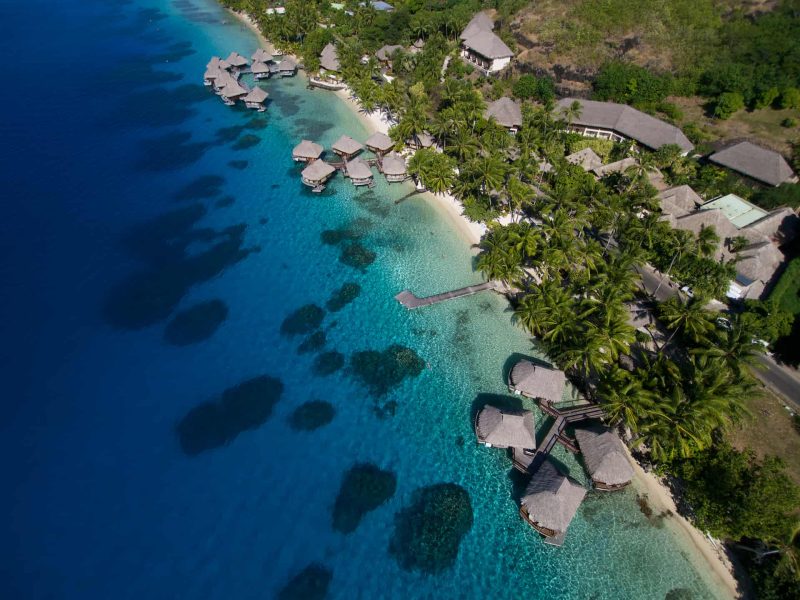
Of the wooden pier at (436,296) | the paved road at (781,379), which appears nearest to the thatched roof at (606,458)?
the paved road at (781,379)

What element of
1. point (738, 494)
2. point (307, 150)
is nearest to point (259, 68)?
point (307, 150)

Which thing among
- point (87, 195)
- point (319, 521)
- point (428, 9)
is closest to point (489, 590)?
point (319, 521)

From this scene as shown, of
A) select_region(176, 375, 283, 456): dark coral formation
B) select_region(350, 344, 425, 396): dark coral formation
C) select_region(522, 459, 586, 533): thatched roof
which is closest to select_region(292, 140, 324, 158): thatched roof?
select_region(350, 344, 425, 396): dark coral formation

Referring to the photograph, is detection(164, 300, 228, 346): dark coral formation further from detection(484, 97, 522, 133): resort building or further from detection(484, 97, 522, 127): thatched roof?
detection(484, 97, 522, 127): thatched roof

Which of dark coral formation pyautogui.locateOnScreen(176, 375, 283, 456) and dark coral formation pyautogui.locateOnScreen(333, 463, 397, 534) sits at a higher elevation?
dark coral formation pyautogui.locateOnScreen(333, 463, 397, 534)

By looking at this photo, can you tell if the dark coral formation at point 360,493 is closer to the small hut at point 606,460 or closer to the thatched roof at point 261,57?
the small hut at point 606,460
